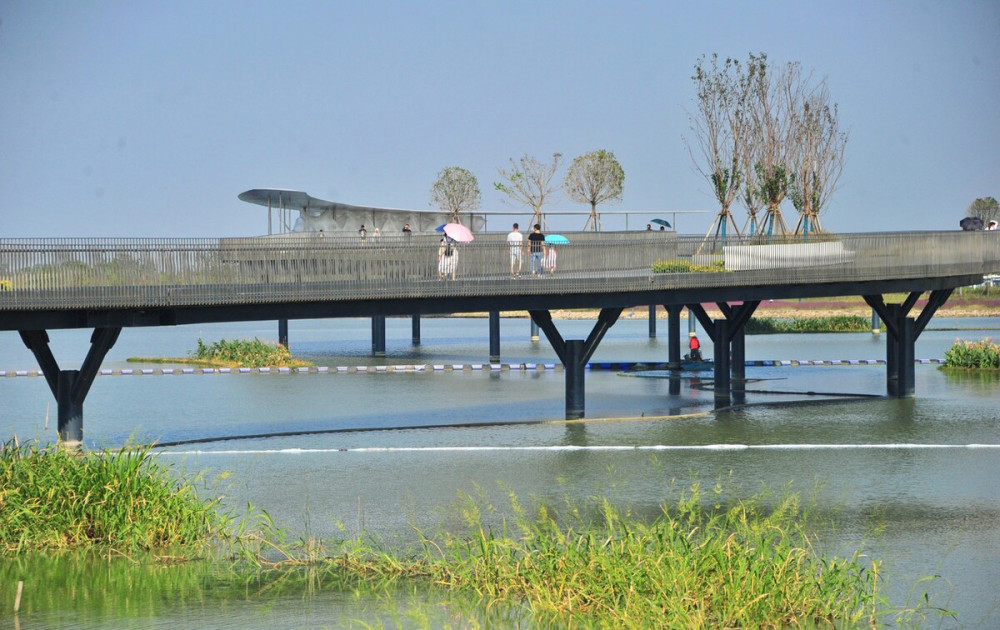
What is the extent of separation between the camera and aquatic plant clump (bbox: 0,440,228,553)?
49.0ft

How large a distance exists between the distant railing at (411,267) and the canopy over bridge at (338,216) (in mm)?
7845

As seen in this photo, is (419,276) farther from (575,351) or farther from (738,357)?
(738,357)

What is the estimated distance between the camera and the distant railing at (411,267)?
21.6 m

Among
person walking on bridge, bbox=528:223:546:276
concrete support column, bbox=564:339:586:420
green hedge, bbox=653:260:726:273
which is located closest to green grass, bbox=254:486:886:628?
person walking on bridge, bbox=528:223:546:276

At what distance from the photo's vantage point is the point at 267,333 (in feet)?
269

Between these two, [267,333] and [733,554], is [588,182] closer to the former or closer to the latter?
[267,333]

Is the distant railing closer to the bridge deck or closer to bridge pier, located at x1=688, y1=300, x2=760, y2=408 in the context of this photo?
the bridge deck

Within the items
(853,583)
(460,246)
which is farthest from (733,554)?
(460,246)

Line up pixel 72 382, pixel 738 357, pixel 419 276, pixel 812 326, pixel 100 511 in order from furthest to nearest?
pixel 812 326 → pixel 738 357 → pixel 419 276 → pixel 72 382 → pixel 100 511

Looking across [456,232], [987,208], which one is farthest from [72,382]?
[987,208]

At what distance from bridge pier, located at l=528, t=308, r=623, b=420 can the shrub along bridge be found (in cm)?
4

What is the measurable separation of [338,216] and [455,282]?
70.9ft

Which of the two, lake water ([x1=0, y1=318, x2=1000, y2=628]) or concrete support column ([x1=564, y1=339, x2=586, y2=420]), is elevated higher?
concrete support column ([x1=564, y1=339, x2=586, y2=420])

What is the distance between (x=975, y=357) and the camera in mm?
43000
